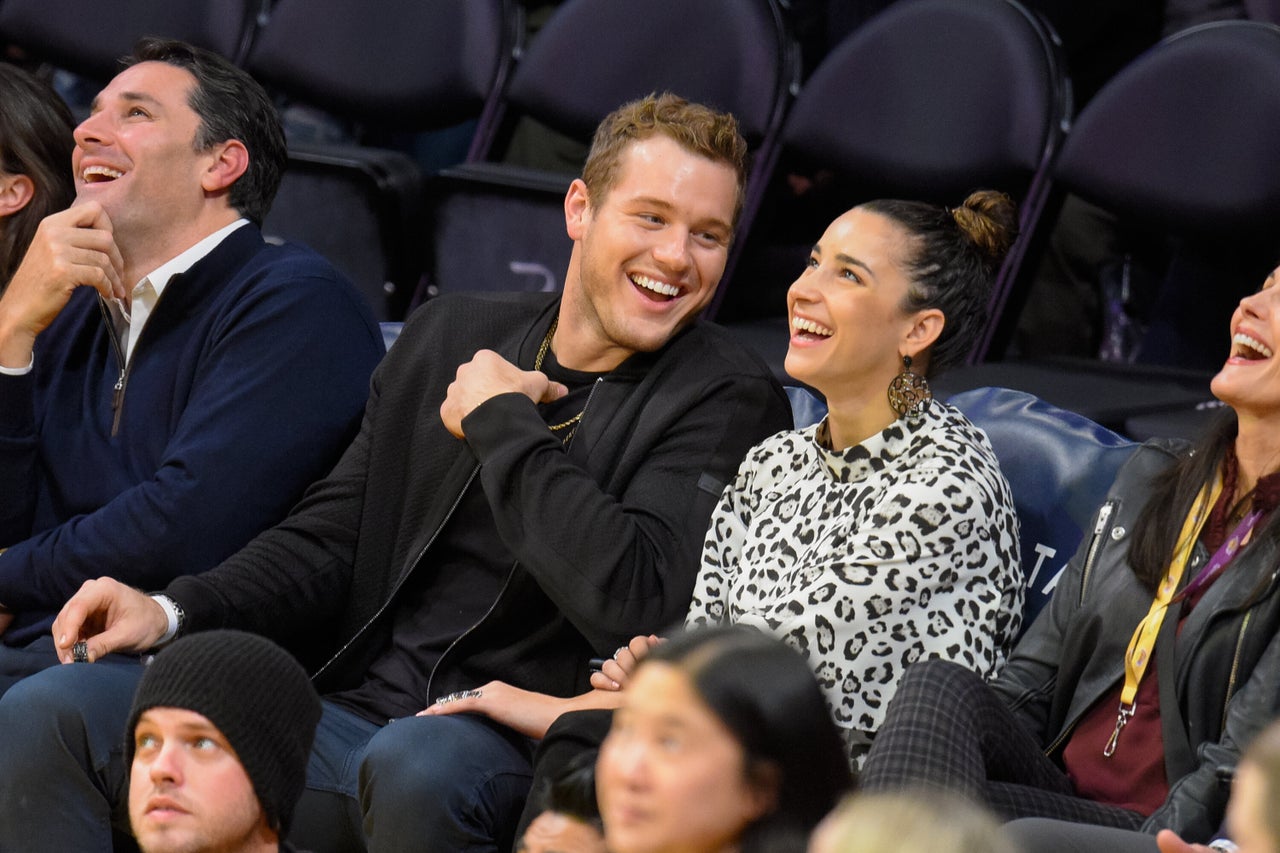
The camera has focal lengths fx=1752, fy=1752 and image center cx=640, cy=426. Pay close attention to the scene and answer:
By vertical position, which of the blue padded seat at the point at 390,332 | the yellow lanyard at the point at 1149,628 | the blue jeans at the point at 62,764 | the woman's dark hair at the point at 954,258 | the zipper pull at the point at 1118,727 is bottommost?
the blue jeans at the point at 62,764

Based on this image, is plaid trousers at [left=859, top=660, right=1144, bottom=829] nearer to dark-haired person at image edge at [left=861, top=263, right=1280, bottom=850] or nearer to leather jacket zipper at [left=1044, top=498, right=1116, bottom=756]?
dark-haired person at image edge at [left=861, top=263, right=1280, bottom=850]

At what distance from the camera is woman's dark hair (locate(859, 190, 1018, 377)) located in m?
2.39

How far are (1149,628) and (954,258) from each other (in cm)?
58

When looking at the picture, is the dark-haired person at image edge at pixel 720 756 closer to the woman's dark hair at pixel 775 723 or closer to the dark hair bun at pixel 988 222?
the woman's dark hair at pixel 775 723

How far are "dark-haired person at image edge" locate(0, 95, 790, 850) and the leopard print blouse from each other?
0.48 feet

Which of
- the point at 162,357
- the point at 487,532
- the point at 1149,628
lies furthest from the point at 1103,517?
the point at 162,357

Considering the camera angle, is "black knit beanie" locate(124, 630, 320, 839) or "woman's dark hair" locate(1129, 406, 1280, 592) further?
"woman's dark hair" locate(1129, 406, 1280, 592)

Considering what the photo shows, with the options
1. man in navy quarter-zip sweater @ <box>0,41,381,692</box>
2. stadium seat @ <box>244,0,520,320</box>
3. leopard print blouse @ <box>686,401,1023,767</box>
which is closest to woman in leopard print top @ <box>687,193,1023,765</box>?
leopard print blouse @ <box>686,401,1023,767</box>

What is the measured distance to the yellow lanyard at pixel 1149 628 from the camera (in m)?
2.13

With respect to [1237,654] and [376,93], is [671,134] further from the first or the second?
[376,93]

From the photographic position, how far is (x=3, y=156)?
3189mm

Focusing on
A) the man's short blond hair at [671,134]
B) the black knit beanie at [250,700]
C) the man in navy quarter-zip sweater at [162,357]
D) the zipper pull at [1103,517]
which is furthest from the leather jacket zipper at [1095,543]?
the man in navy quarter-zip sweater at [162,357]

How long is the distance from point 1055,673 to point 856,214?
2.22 feet

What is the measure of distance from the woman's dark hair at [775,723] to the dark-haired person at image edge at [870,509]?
0.47 m
